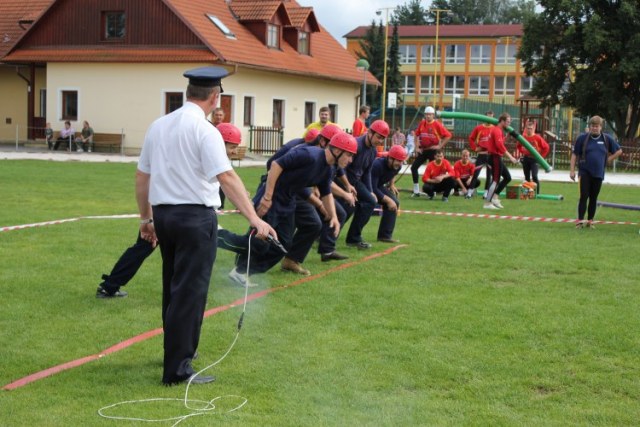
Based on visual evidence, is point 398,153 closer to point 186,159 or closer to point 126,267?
point 126,267

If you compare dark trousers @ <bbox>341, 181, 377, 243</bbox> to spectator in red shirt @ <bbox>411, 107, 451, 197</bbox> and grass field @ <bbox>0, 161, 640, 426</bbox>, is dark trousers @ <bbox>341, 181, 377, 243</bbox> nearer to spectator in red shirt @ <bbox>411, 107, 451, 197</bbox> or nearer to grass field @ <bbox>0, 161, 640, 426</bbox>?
grass field @ <bbox>0, 161, 640, 426</bbox>

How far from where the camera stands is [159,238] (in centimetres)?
588

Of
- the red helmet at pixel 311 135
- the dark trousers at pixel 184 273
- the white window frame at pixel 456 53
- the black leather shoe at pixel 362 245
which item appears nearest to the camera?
the dark trousers at pixel 184 273

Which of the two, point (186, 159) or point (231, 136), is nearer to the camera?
point (186, 159)

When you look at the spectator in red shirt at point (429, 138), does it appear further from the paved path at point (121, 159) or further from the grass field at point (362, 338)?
the grass field at point (362, 338)

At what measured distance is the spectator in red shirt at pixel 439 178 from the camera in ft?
67.8

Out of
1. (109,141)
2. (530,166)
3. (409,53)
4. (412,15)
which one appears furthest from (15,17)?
(412,15)

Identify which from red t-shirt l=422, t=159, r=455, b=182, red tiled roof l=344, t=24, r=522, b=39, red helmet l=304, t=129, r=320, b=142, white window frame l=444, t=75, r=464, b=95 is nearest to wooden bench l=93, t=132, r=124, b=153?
red t-shirt l=422, t=159, r=455, b=182

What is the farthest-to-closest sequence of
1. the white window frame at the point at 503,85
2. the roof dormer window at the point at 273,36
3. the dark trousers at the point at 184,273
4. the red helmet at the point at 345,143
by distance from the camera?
the white window frame at the point at 503,85
the roof dormer window at the point at 273,36
the red helmet at the point at 345,143
the dark trousers at the point at 184,273

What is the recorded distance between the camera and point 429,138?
2111 cm

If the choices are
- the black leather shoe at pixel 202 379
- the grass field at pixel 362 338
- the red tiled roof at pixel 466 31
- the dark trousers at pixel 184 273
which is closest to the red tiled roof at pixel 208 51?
the grass field at pixel 362 338

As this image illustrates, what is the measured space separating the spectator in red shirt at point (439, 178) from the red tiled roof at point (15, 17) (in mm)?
28725

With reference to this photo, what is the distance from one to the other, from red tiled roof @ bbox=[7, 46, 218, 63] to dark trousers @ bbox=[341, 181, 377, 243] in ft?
87.3

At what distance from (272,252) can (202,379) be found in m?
3.70
